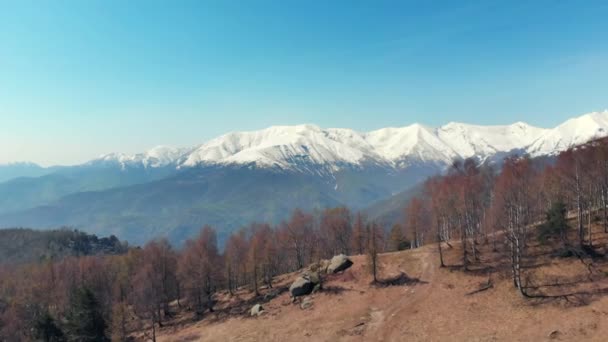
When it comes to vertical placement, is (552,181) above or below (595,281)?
above

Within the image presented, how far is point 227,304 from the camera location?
74.8 metres

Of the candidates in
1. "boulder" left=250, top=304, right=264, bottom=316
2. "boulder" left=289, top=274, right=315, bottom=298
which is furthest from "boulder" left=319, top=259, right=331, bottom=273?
"boulder" left=250, top=304, right=264, bottom=316

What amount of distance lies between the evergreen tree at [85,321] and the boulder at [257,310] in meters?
27.0

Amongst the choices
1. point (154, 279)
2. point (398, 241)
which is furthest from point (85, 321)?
point (398, 241)

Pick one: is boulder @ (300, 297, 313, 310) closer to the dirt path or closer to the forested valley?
the forested valley

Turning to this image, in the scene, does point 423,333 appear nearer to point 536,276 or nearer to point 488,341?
point 488,341

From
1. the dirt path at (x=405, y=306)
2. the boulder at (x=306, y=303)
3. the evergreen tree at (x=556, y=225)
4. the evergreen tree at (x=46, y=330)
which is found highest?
the evergreen tree at (x=556, y=225)

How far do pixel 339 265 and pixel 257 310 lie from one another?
1733cm

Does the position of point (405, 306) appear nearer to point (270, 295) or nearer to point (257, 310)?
point (257, 310)

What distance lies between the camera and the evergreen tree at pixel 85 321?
62094 mm

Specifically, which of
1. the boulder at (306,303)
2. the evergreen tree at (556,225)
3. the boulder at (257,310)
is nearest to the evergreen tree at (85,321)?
the boulder at (257,310)

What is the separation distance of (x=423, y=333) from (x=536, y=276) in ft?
58.5

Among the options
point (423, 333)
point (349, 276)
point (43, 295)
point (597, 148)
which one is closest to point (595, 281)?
point (423, 333)

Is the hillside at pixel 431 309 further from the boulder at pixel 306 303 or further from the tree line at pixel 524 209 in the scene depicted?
the tree line at pixel 524 209
